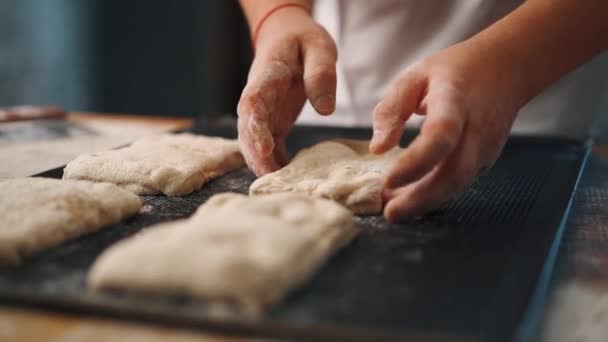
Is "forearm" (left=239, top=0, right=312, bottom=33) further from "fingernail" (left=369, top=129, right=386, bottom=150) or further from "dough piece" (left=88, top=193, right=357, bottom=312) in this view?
"dough piece" (left=88, top=193, right=357, bottom=312)

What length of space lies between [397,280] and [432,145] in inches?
10.7

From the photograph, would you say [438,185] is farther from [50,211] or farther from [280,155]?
[50,211]

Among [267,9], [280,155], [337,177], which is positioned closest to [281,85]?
[280,155]

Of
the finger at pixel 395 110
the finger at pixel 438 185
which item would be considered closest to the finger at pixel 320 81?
the finger at pixel 395 110

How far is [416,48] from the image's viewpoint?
210cm

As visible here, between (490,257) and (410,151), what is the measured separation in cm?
22

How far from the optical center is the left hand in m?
1.07

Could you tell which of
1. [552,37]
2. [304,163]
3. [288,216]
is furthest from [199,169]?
[552,37]

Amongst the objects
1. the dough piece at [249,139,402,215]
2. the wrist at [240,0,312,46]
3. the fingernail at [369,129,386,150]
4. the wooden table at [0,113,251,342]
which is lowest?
the wooden table at [0,113,251,342]

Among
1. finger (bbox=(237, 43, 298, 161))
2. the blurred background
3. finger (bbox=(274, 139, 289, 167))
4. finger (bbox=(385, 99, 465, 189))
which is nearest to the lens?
finger (bbox=(385, 99, 465, 189))

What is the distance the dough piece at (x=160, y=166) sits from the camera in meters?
1.37

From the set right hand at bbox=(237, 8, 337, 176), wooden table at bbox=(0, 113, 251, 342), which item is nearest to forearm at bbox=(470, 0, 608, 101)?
right hand at bbox=(237, 8, 337, 176)

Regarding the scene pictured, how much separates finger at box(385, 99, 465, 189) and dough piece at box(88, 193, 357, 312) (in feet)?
0.63

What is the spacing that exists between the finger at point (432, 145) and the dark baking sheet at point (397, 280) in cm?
11
